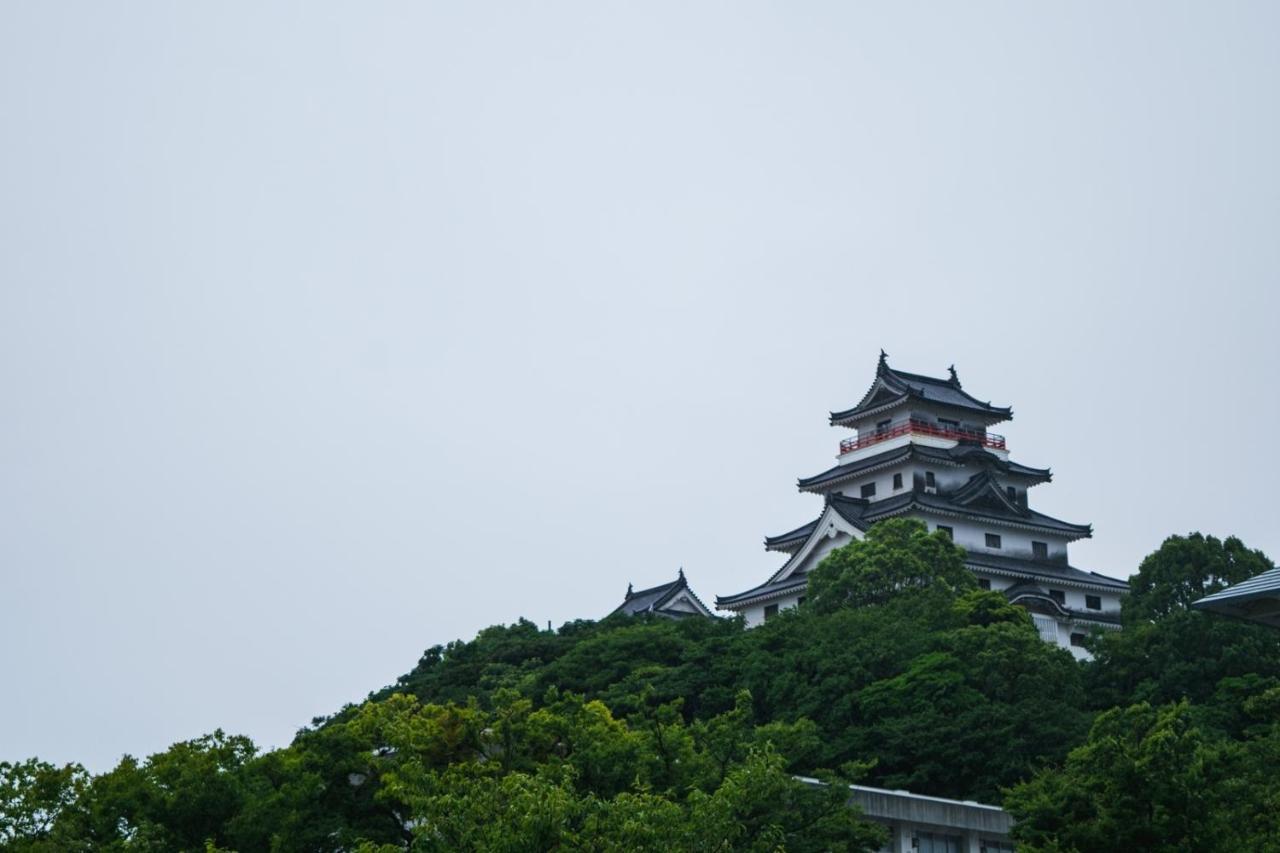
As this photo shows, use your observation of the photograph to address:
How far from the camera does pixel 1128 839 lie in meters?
29.9

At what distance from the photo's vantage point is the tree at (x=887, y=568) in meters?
57.2

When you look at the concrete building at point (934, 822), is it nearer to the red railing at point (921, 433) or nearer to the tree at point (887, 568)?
the tree at point (887, 568)

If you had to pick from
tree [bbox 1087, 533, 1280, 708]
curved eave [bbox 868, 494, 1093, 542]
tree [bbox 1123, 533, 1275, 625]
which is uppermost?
curved eave [bbox 868, 494, 1093, 542]

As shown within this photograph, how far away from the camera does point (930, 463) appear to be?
69625 millimetres

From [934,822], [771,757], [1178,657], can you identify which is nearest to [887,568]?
[1178,657]

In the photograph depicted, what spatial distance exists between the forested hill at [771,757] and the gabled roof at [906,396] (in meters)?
18.7

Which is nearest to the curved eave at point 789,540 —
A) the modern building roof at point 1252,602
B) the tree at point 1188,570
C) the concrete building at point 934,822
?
the tree at point 1188,570

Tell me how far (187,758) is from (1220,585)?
35.7 metres

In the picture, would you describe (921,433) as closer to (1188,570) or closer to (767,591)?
(767,591)

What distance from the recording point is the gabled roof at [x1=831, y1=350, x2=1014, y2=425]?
71562 millimetres

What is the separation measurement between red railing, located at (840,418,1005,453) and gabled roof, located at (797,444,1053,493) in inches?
30.9

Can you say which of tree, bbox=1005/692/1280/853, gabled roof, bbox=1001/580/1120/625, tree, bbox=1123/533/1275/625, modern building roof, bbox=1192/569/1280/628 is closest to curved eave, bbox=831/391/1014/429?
gabled roof, bbox=1001/580/1120/625

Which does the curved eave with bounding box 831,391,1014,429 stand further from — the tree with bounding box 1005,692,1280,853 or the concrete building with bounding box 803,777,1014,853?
the tree with bounding box 1005,692,1280,853

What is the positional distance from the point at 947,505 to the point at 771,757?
126 feet
